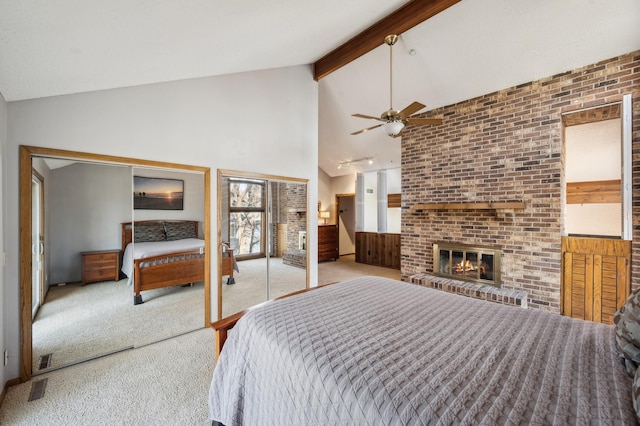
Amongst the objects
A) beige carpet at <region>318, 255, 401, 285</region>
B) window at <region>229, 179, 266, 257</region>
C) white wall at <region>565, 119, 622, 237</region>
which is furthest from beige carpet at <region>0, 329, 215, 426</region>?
white wall at <region>565, 119, 622, 237</region>

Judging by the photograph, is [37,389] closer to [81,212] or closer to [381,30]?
[81,212]

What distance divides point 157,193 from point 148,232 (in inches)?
18.2

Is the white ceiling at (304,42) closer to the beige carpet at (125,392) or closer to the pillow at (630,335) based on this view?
the beige carpet at (125,392)

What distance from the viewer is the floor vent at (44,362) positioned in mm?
2237

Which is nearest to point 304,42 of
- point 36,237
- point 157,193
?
point 157,193

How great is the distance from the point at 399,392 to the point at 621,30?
163 inches

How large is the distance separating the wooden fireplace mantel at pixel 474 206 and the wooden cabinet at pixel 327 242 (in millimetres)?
3443

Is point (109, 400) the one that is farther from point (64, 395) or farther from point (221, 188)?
point (221, 188)

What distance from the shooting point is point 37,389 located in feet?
6.65

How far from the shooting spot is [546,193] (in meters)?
3.35

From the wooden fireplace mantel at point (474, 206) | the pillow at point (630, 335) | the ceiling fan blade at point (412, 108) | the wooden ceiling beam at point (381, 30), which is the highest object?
the wooden ceiling beam at point (381, 30)

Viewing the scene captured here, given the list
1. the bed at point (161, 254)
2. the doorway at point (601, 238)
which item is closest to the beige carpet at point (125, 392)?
the bed at point (161, 254)

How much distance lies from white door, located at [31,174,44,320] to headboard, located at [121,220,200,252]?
635 millimetres

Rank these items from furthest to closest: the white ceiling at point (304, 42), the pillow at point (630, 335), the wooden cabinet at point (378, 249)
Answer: the wooden cabinet at point (378, 249) → the white ceiling at point (304, 42) → the pillow at point (630, 335)
